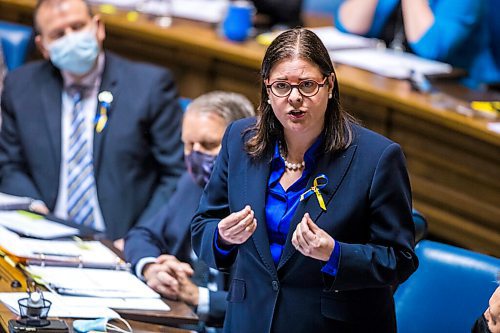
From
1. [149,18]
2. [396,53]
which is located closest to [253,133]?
[396,53]

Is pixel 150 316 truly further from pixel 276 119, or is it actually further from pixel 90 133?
pixel 90 133

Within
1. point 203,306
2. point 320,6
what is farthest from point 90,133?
point 320,6

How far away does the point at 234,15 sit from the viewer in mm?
5723

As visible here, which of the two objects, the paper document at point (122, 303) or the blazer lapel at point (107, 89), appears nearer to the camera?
the paper document at point (122, 303)

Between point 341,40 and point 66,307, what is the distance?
286 centimetres

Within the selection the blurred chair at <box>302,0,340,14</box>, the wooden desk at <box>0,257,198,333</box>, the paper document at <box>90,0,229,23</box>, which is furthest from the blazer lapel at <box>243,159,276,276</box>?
the blurred chair at <box>302,0,340,14</box>

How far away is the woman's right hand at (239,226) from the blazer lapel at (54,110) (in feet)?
A: 6.75

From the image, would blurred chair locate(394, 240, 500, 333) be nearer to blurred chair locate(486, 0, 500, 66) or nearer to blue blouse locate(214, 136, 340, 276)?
blue blouse locate(214, 136, 340, 276)

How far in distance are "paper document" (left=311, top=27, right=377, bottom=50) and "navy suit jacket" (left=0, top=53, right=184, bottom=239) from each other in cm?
109

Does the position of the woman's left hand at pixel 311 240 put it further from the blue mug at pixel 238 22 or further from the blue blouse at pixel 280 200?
the blue mug at pixel 238 22

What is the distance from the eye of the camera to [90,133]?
4668 millimetres

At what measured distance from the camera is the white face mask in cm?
458

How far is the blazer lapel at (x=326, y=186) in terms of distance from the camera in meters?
2.74

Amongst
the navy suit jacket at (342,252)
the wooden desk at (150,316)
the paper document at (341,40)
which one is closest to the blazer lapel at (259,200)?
the navy suit jacket at (342,252)
